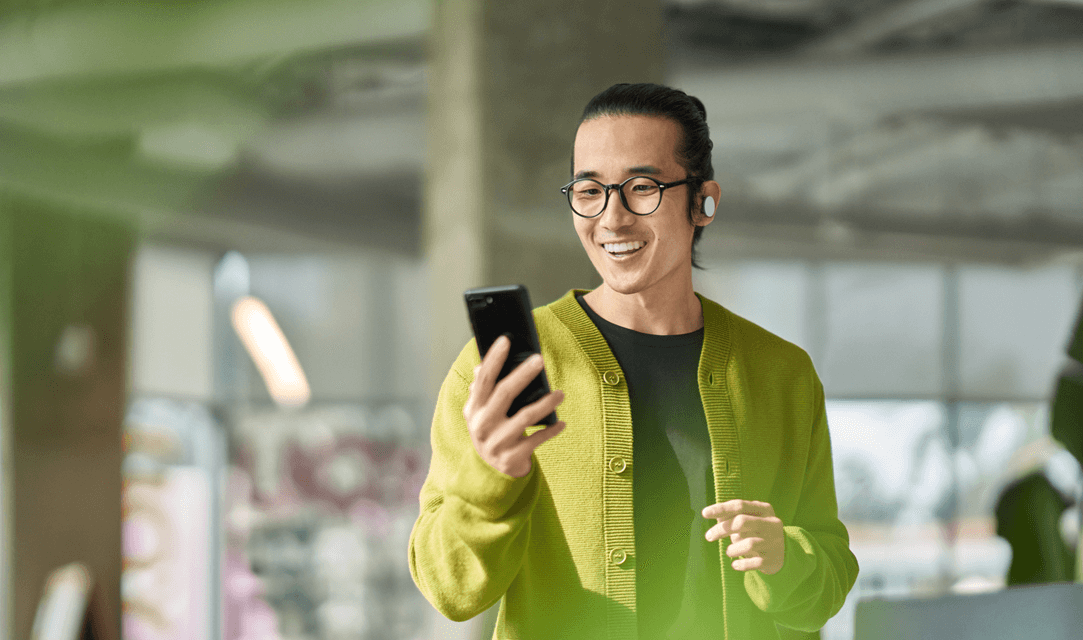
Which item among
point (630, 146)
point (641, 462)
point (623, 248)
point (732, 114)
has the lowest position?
point (641, 462)

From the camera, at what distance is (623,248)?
88 cm

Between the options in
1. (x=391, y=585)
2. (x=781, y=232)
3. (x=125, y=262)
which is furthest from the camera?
(x=781, y=232)

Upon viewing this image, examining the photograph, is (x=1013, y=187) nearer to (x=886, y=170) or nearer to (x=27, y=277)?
(x=886, y=170)

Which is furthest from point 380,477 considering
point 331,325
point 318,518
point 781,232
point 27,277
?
point 781,232

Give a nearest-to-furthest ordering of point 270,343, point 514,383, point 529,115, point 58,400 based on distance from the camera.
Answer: point 514,383 → point 529,115 → point 58,400 → point 270,343

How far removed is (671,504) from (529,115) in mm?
1500

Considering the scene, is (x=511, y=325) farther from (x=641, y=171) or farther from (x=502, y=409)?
(x=641, y=171)

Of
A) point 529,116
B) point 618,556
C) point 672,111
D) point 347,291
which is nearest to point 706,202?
point 672,111

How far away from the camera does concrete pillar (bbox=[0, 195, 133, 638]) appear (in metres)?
2.62

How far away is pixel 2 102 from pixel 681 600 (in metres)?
2.91

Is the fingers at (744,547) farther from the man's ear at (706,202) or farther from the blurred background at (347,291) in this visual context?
the blurred background at (347,291)

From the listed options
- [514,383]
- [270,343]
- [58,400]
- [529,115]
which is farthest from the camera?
[270,343]

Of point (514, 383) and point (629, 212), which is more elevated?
point (629, 212)

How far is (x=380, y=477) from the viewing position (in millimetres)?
2637
